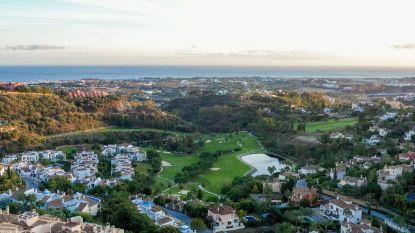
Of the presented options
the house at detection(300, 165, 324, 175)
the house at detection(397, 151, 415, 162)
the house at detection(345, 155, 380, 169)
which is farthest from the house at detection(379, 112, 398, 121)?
the house at detection(300, 165, 324, 175)

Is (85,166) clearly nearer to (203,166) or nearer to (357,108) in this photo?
(203,166)

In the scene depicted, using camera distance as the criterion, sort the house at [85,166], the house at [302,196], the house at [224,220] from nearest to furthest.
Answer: the house at [224,220], the house at [302,196], the house at [85,166]

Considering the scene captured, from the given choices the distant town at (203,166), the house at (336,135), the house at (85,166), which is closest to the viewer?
the distant town at (203,166)

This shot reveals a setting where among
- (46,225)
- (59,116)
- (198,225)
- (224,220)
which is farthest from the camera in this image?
(59,116)

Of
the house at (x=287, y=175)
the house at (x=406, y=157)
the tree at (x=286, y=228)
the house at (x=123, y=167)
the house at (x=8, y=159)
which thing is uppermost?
the house at (x=406, y=157)

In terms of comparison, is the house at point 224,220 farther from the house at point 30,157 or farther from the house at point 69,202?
the house at point 30,157

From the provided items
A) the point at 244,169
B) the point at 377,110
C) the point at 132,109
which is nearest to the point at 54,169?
the point at 244,169

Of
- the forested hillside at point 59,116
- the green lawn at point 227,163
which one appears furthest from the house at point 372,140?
the forested hillside at point 59,116

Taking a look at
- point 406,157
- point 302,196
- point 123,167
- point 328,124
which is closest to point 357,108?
point 328,124
